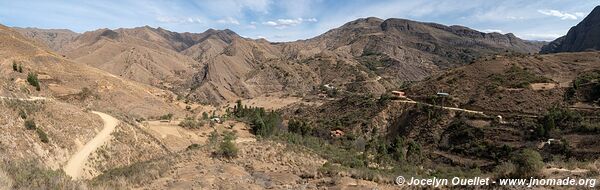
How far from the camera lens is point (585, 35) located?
174250 mm

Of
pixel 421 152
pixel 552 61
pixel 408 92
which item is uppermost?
pixel 552 61

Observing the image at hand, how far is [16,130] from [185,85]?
442 feet

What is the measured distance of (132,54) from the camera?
18062cm

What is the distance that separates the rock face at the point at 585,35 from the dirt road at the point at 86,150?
172m

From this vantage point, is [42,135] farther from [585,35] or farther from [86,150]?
[585,35]

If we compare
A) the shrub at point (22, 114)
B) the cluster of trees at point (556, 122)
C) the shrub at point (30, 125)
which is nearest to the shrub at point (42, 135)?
the shrub at point (30, 125)

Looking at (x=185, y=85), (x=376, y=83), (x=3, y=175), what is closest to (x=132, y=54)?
(x=185, y=85)

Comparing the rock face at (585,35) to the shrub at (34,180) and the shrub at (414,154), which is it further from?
the shrub at (34,180)

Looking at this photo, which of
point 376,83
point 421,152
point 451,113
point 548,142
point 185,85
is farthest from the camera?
point 185,85

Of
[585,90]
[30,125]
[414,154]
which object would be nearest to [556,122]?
[585,90]

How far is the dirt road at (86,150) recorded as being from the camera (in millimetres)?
23297

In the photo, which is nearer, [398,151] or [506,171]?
[506,171]

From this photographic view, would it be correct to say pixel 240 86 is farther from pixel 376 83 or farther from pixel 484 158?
pixel 484 158

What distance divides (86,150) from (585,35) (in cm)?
19968
